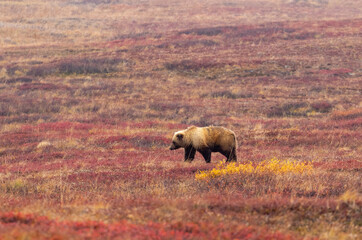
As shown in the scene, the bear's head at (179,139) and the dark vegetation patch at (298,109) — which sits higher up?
the bear's head at (179,139)

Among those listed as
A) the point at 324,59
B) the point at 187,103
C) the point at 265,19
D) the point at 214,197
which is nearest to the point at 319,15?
the point at 265,19

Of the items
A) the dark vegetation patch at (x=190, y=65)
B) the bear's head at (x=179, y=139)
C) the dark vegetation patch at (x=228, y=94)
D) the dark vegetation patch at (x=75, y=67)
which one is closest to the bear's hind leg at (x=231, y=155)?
the bear's head at (x=179, y=139)

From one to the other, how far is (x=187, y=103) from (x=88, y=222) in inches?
855

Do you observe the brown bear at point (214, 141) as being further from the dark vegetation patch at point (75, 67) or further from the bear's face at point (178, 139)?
the dark vegetation patch at point (75, 67)

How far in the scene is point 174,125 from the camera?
70.9ft

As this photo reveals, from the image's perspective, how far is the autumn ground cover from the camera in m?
5.94

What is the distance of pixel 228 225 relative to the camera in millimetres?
5492

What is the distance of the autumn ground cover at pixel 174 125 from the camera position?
5.94m

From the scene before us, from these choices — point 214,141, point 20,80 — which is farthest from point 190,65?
point 214,141

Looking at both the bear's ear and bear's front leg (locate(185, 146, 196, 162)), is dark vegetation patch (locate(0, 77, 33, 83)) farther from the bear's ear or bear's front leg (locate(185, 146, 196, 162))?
bear's front leg (locate(185, 146, 196, 162))

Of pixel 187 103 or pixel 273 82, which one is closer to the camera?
pixel 187 103

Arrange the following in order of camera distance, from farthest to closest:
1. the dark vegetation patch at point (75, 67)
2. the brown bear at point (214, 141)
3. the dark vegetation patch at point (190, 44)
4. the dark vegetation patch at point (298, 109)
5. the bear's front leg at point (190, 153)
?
1. the dark vegetation patch at point (190, 44)
2. the dark vegetation patch at point (75, 67)
3. the dark vegetation patch at point (298, 109)
4. the bear's front leg at point (190, 153)
5. the brown bear at point (214, 141)

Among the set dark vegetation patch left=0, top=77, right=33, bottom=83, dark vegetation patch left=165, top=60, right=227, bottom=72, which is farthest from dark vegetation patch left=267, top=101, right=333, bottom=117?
dark vegetation patch left=0, top=77, right=33, bottom=83

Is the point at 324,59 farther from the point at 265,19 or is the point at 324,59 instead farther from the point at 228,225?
the point at 228,225
